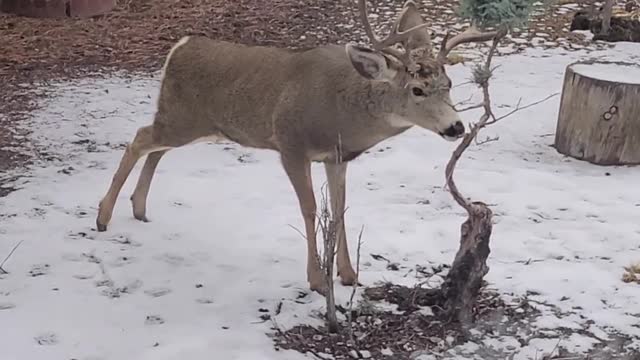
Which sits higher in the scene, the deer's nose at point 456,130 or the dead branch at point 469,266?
the deer's nose at point 456,130

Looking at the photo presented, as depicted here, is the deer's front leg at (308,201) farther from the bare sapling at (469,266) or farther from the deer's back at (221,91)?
the bare sapling at (469,266)

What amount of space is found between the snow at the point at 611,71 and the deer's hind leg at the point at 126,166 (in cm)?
306

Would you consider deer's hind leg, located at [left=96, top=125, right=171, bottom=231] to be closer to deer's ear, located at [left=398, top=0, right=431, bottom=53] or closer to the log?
deer's ear, located at [left=398, top=0, right=431, bottom=53]

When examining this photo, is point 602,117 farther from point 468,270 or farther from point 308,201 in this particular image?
point 308,201

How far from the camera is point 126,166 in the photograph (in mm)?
5297

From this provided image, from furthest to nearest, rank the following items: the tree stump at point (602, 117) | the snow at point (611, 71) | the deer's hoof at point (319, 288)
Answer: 1. the snow at point (611, 71)
2. the tree stump at point (602, 117)
3. the deer's hoof at point (319, 288)

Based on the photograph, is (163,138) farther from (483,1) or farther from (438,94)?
(483,1)

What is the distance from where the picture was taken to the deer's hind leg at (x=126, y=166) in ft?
17.3

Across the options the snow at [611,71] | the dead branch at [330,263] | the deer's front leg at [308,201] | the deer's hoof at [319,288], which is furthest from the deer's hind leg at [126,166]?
the snow at [611,71]

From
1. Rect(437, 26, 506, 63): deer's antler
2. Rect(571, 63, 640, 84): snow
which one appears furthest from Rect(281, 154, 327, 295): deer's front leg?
Rect(571, 63, 640, 84): snow

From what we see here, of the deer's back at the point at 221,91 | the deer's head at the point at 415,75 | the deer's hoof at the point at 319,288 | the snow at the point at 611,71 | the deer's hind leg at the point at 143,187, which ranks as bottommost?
the deer's hoof at the point at 319,288

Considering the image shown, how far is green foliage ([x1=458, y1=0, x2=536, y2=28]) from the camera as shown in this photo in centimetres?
386

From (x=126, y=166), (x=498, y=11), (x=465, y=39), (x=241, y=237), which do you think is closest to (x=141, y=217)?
(x=126, y=166)

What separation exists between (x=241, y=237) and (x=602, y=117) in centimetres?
275
